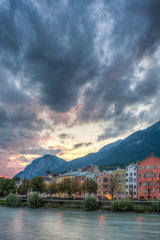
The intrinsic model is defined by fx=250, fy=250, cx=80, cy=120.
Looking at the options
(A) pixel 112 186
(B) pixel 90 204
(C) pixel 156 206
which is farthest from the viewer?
(A) pixel 112 186

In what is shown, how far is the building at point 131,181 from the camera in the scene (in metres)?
124

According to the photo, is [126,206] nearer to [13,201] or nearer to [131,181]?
[131,181]

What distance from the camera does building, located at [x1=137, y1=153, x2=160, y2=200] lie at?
4433 inches

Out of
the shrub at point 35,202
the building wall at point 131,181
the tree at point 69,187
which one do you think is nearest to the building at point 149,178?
the building wall at point 131,181

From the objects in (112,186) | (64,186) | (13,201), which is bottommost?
(13,201)

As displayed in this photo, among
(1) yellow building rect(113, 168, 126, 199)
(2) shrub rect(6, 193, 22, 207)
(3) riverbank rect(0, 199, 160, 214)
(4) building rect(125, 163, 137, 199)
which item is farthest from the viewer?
(1) yellow building rect(113, 168, 126, 199)

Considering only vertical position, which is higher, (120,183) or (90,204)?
(120,183)

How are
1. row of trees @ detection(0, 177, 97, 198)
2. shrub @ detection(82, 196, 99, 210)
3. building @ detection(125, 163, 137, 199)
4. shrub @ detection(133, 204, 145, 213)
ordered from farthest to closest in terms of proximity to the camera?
building @ detection(125, 163, 137, 199) < row of trees @ detection(0, 177, 97, 198) < shrub @ detection(82, 196, 99, 210) < shrub @ detection(133, 204, 145, 213)

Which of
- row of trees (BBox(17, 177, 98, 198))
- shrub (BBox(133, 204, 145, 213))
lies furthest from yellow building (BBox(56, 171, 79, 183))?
shrub (BBox(133, 204, 145, 213))

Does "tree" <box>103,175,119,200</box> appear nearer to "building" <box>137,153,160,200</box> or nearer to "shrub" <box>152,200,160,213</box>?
"building" <box>137,153,160,200</box>

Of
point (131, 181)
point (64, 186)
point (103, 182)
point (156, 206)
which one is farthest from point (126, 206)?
point (103, 182)

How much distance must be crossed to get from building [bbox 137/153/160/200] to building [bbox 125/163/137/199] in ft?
9.31

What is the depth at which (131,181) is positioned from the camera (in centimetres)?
12681

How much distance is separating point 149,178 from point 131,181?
1283 centimetres
